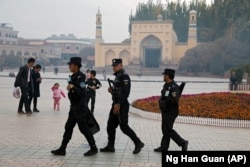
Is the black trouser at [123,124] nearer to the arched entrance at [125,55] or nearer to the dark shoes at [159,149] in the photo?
the dark shoes at [159,149]

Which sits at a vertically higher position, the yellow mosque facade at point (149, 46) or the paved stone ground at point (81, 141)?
the yellow mosque facade at point (149, 46)

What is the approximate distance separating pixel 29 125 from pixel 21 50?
8173 cm

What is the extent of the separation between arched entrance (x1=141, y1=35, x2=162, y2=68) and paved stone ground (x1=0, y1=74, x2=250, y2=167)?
5258 cm

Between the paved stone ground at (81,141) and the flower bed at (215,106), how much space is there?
74 centimetres

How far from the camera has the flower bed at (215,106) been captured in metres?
9.80

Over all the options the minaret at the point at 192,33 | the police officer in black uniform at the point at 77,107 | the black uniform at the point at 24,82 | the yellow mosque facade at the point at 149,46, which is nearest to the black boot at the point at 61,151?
the police officer in black uniform at the point at 77,107

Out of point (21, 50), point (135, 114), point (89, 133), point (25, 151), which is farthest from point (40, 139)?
point (21, 50)

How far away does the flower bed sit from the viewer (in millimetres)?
9805

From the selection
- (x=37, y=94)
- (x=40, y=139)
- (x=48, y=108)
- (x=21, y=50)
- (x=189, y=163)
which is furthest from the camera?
(x=21, y=50)

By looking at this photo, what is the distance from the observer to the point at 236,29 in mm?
56156

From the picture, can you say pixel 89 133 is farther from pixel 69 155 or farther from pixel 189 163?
pixel 189 163

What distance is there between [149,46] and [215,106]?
174ft

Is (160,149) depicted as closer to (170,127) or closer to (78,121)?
(170,127)

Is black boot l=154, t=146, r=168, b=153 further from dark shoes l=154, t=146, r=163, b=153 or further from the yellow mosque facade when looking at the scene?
the yellow mosque facade
